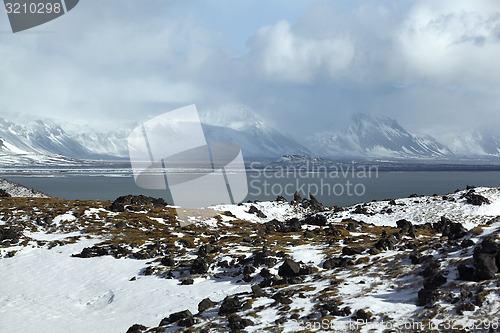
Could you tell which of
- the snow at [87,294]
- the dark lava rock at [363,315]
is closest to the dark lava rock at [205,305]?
the snow at [87,294]

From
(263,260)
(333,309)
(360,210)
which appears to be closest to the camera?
(333,309)

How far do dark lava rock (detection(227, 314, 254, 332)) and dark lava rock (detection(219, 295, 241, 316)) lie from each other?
69.2 inches

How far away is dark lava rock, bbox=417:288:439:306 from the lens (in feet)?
63.4

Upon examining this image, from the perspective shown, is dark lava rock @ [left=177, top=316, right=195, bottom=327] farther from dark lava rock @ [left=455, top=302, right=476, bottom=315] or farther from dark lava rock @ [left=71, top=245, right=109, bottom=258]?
dark lava rock @ [left=71, top=245, right=109, bottom=258]

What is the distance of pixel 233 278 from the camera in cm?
3044

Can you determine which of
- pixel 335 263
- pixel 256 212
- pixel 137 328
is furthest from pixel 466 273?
pixel 256 212

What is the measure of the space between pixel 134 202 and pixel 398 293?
175ft

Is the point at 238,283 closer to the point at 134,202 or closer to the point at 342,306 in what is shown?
the point at 342,306

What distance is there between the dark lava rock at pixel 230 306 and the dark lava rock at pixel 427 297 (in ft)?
32.6

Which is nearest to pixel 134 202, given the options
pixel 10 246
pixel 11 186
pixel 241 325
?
pixel 10 246

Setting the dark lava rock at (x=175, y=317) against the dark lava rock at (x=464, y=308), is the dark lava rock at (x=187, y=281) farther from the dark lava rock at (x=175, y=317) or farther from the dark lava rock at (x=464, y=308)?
the dark lava rock at (x=464, y=308)

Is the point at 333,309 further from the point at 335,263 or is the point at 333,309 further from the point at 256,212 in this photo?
the point at 256,212

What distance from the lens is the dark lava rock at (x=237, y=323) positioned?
19.9m

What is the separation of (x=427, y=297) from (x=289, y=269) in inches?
432
